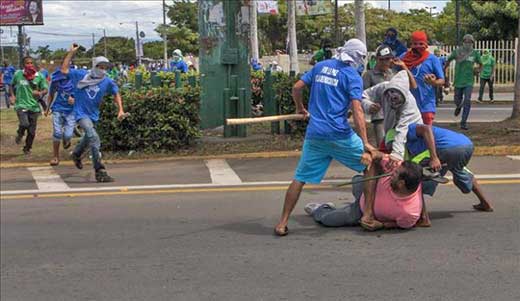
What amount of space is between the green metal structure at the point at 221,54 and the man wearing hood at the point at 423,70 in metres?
5.31

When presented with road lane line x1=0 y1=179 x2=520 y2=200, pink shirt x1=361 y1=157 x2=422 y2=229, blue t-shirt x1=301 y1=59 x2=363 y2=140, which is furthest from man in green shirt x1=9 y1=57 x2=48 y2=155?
pink shirt x1=361 y1=157 x2=422 y2=229

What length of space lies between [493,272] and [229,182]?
14.4ft

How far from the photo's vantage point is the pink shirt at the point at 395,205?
5.87 metres

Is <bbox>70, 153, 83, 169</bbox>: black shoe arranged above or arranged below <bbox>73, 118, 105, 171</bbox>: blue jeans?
below

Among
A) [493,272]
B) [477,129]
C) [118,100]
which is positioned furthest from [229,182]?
[477,129]

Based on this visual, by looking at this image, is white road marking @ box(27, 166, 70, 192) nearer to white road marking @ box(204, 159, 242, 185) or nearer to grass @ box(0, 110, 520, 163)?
grass @ box(0, 110, 520, 163)

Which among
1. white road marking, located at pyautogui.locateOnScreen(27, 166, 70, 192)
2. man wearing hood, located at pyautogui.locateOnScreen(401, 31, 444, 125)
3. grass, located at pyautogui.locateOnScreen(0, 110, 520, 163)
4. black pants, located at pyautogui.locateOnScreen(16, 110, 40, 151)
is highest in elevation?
man wearing hood, located at pyautogui.locateOnScreen(401, 31, 444, 125)

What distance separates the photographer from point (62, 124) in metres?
10.5

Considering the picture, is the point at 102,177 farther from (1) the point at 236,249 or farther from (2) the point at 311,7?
(2) the point at 311,7

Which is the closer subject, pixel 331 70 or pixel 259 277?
pixel 259 277

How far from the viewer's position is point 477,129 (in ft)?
38.9

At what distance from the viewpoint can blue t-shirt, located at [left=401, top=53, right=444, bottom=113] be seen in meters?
7.49

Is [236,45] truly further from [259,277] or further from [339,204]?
[259,277]

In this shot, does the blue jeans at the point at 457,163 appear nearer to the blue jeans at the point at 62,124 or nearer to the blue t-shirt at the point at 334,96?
the blue t-shirt at the point at 334,96
